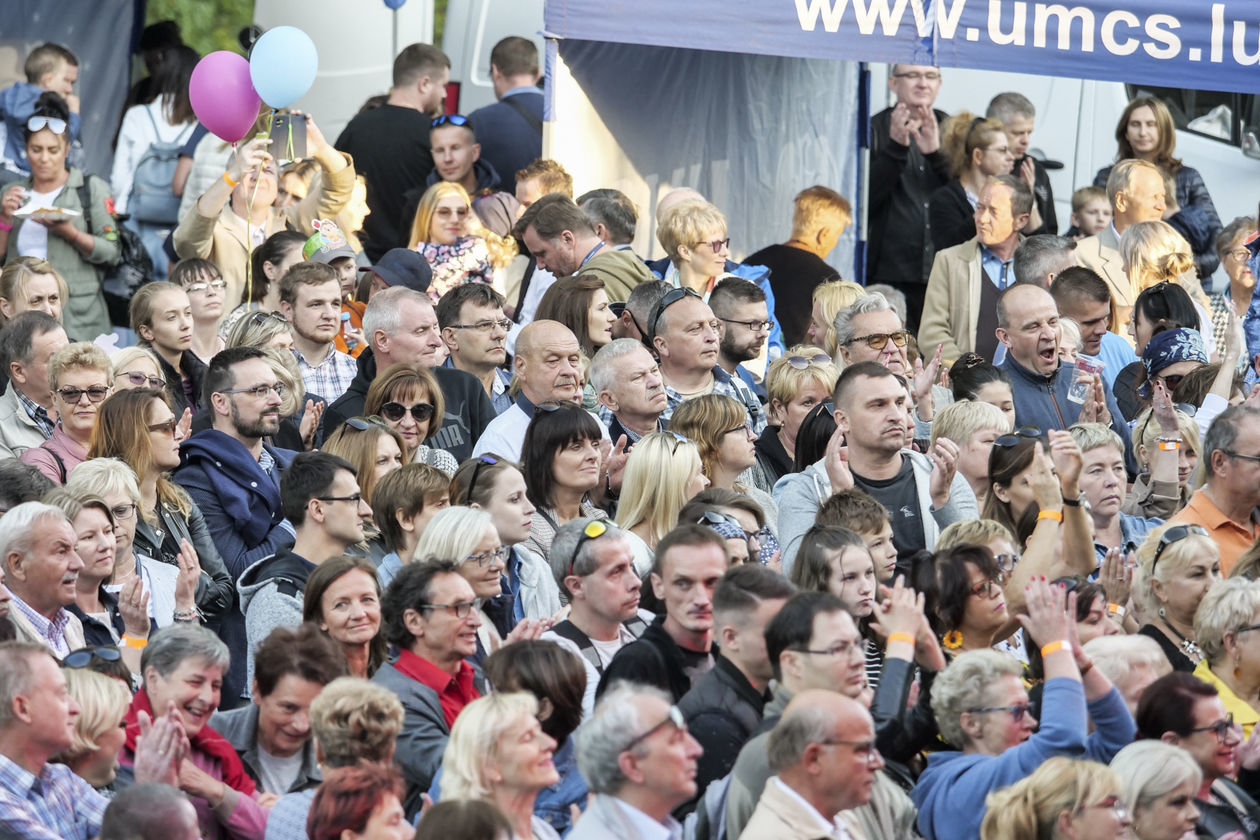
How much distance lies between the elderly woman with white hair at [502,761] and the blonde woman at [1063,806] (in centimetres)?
121

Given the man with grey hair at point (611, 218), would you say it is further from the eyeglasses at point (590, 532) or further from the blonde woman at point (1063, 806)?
the blonde woman at point (1063, 806)

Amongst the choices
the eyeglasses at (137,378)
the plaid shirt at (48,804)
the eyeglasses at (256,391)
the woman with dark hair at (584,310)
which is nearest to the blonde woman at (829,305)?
the woman with dark hair at (584,310)

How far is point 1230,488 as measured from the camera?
8578 millimetres

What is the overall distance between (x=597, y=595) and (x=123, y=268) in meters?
5.72

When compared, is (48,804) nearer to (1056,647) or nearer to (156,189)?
(1056,647)

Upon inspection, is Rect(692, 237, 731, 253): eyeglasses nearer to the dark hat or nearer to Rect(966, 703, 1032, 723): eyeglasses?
the dark hat

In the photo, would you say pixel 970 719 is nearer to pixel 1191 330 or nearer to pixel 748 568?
pixel 748 568

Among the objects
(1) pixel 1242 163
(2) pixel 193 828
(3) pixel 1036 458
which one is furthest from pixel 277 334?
(1) pixel 1242 163

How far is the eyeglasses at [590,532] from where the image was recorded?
7.02 meters

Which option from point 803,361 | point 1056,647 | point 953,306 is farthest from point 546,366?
point 953,306

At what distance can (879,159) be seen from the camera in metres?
13.4

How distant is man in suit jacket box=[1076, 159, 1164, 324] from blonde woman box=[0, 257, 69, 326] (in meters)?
5.66

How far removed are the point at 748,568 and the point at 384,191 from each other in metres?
7.19

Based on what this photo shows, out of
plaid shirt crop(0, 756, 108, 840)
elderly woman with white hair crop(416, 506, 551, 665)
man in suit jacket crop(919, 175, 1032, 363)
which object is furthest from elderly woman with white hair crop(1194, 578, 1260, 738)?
man in suit jacket crop(919, 175, 1032, 363)
